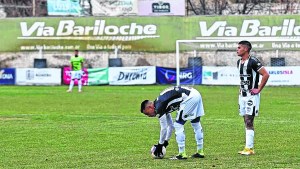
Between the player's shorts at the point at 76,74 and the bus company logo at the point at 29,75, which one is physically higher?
the player's shorts at the point at 76,74

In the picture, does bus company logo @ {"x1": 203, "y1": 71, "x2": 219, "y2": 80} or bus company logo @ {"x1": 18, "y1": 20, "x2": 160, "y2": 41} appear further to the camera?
bus company logo @ {"x1": 18, "y1": 20, "x2": 160, "y2": 41}

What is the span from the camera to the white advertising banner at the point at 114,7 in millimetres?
57969

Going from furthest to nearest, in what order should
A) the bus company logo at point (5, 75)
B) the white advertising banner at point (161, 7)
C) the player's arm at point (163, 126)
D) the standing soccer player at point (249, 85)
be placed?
the white advertising banner at point (161, 7)
the bus company logo at point (5, 75)
the standing soccer player at point (249, 85)
the player's arm at point (163, 126)

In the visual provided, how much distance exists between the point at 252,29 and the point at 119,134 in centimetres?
3131

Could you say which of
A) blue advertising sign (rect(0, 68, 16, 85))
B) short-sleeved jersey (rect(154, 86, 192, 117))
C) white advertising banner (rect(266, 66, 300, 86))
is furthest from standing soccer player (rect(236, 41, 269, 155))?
blue advertising sign (rect(0, 68, 16, 85))

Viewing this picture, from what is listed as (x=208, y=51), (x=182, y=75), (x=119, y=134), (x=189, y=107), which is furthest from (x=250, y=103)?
(x=208, y=51)

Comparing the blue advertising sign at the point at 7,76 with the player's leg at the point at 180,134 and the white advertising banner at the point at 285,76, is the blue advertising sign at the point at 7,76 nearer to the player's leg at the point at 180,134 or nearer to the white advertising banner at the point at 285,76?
the white advertising banner at the point at 285,76

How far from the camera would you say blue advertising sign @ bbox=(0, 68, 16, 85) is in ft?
163

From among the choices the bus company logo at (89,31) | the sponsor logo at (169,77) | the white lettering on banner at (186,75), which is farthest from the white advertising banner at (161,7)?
the white lettering on banner at (186,75)

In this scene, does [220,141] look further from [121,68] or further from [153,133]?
[121,68]

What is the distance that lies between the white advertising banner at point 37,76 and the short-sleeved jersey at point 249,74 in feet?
112

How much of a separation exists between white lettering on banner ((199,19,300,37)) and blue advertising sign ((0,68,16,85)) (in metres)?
11.6

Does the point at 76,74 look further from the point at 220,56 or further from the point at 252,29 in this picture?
the point at 252,29

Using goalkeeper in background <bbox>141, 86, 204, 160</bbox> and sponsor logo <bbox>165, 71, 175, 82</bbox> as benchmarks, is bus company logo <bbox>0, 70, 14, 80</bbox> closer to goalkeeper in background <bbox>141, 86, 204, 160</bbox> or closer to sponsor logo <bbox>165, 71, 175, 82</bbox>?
sponsor logo <bbox>165, 71, 175, 82</bbox>
